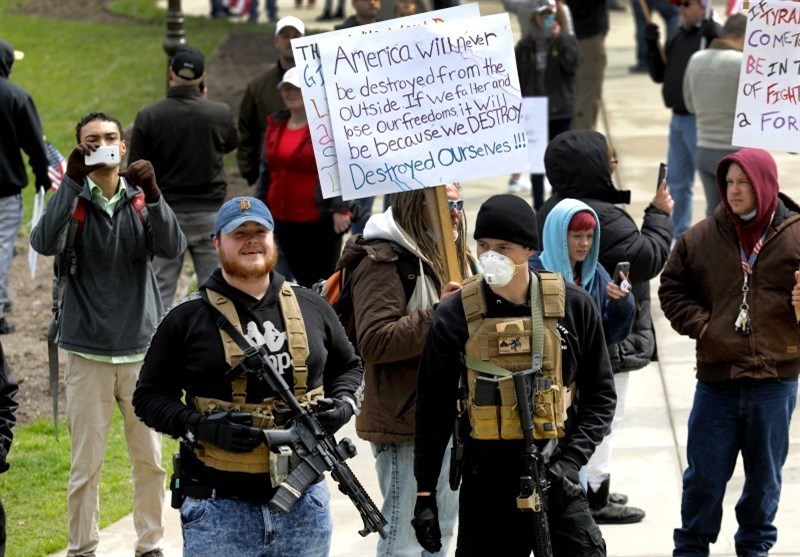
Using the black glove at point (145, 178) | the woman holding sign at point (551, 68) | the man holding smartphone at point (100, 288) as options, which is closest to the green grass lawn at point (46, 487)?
the man holding smartphone at point (100, 288)

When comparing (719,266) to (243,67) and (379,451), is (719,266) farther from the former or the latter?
(243,67)

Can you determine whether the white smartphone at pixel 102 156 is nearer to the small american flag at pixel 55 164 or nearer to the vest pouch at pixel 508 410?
the vest pouch at pixel 508 410

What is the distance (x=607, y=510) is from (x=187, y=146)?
3553mm

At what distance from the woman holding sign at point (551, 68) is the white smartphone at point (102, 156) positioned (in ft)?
21.8

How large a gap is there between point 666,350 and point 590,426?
4.86 metres

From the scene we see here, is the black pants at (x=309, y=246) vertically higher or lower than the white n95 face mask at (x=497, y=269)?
lower

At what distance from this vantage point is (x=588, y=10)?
575 inches

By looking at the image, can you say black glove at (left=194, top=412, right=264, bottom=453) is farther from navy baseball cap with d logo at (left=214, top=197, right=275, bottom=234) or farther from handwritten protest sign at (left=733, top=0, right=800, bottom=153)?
handwritten protest sign at (left=733, top=0, right=800, bottom=153)

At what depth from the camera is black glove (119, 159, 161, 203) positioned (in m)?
6.33

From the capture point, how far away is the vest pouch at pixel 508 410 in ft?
16.5

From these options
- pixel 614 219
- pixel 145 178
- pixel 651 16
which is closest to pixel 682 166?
pixel 614 219

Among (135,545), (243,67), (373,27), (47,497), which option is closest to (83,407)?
(135,545)

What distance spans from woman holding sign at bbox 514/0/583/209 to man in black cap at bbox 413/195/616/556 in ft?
24.4

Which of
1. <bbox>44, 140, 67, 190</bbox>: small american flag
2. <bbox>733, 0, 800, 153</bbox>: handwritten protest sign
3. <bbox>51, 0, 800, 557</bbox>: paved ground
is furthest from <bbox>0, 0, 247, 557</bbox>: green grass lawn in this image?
<bbox>733, 0, 800, 153</bbox>: handwritten protest sign
